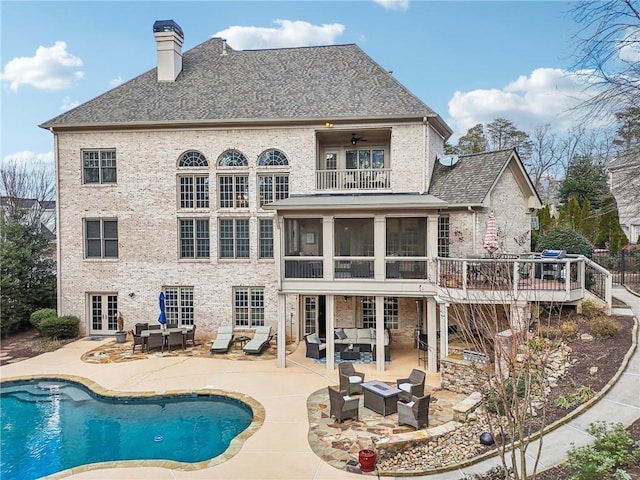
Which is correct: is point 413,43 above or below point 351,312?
above

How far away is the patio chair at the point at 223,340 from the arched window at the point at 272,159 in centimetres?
745

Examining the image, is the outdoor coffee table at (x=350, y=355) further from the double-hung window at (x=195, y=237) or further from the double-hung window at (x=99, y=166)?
the double-hung window at (x=99, y=166)

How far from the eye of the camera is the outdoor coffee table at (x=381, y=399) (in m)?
11.1

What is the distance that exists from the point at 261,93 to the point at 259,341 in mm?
11287

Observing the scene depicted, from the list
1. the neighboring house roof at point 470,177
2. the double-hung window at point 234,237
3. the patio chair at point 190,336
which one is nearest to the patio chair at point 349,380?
the neighboring house roof at point 470,177

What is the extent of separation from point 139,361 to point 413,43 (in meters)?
18.1

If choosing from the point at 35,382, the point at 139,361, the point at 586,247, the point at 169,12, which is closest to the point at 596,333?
the point at 586,247

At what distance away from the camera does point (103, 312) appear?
2033 centimetres

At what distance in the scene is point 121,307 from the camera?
2008cm

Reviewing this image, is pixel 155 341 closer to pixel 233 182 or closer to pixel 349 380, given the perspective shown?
pixel 233 182

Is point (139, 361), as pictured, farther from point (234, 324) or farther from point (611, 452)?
point (611, 452)

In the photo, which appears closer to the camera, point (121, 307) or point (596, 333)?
point (596, 333)

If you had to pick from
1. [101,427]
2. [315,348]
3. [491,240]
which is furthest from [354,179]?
[101,427]

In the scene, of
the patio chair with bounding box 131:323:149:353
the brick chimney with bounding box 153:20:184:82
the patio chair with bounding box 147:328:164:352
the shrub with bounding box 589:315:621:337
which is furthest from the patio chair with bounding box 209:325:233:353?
the shrub with bounding box 589:315:621:337
